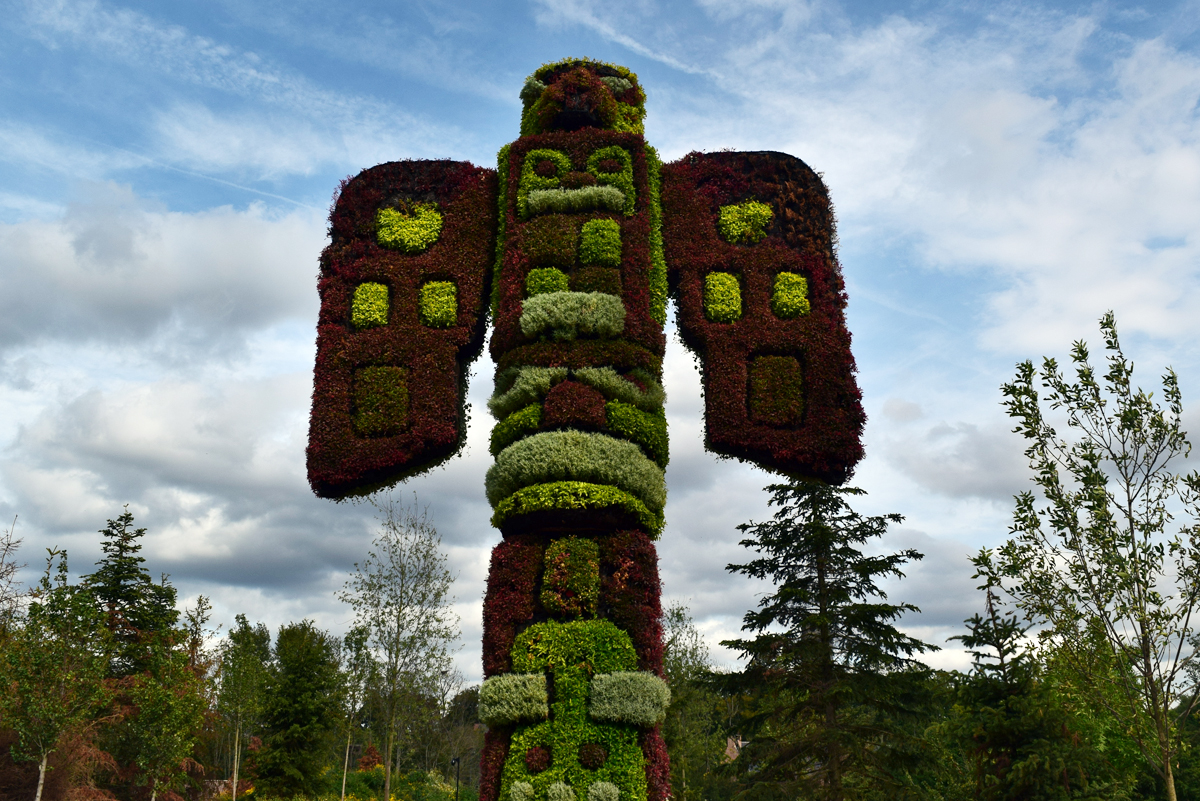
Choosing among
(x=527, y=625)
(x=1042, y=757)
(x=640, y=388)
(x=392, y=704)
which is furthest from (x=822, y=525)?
(x=392, y=704)

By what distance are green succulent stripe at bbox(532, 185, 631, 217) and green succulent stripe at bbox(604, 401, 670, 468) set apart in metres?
3.53

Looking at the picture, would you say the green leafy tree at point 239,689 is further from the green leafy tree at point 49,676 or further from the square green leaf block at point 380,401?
the square green leaf block at point 380,401

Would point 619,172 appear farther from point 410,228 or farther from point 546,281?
point 410,228

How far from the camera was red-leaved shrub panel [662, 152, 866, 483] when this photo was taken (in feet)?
43.3

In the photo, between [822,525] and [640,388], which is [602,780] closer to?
[640,388]

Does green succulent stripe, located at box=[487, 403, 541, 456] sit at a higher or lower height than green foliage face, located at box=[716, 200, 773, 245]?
lower

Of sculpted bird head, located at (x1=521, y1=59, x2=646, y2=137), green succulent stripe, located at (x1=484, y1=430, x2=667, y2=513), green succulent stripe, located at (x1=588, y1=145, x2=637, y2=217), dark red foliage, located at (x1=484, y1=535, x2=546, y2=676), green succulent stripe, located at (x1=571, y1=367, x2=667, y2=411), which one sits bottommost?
dark red foliage, located at (x1=484, y1=535, x2=546, y2=676)

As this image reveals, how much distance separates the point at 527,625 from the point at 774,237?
7.88 m

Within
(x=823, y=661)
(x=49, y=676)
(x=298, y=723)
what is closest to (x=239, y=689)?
(x=298, y=723)

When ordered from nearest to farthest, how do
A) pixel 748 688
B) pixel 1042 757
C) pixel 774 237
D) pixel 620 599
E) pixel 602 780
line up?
pixel 602 780
pixel 620 599
pixel 774 237
pixel 748 688
pixel 1042 757

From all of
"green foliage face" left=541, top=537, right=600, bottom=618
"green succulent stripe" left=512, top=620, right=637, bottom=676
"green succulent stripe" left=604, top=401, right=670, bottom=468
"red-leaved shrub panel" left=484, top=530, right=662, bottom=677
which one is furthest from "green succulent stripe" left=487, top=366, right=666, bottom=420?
"green succulent stripe" left=512, top=620, right=637, bottom=676

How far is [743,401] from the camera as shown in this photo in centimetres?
1340

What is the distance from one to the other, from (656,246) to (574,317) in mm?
2429

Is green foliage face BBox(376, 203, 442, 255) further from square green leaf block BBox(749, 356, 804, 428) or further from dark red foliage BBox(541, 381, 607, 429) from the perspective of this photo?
square green leaf block BBox(749, 356, 804, 428)
